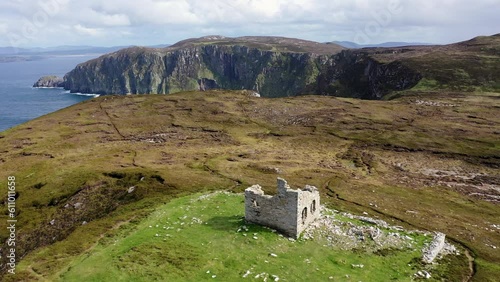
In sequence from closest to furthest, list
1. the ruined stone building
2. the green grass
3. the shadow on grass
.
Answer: the green grass < the ruined stone building < the shadow on grass

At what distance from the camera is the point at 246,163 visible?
2591 inches

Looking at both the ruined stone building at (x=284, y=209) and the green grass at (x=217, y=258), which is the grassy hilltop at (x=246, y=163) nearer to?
the green grass at (x=217, y=258)

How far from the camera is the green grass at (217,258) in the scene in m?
26.5

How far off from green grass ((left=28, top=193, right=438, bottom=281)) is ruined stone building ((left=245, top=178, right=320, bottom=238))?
2.88 ft

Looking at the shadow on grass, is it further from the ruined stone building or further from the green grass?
the ruined stone building

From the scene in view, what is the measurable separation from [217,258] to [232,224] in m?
5.67

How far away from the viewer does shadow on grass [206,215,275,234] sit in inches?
1261

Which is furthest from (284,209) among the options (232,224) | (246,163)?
(246,163)

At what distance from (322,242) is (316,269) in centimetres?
418

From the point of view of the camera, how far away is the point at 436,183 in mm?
60219

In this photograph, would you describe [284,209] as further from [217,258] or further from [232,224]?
[217,258]

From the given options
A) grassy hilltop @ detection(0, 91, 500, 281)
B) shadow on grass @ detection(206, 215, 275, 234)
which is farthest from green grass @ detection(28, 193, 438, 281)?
grassy hilltop @ detection(0, 91, 500, 281)

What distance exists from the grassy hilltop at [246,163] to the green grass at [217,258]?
1.88 ft

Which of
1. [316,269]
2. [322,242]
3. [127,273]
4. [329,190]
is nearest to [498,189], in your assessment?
[329,190]
